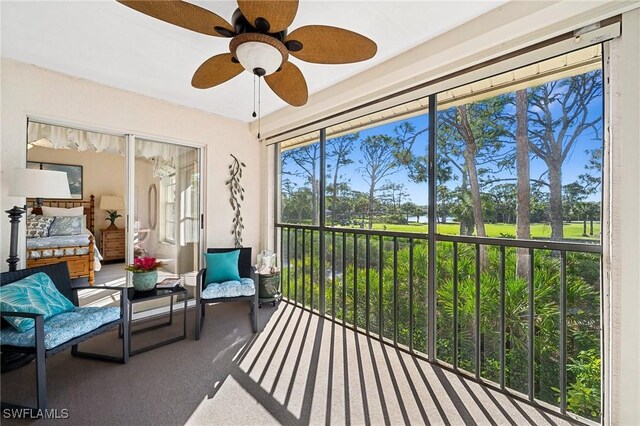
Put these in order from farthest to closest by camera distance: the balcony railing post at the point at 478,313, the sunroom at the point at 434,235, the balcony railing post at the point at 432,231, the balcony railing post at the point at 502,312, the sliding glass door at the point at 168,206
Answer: the sliding glass door at the point at 168,206 < the balcony railing post at the point at 432,231 < the balcony railing post at the point at 478,313 < the balcony railing post at the point at 502,312 < the sunroom at the point at 434,235

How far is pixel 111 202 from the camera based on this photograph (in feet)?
18.2

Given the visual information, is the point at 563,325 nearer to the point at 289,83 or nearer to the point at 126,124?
the point at 289,83

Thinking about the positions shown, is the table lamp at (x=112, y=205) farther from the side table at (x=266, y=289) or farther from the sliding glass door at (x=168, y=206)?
the side table at (x=266, y=289)

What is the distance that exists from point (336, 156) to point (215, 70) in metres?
1.60

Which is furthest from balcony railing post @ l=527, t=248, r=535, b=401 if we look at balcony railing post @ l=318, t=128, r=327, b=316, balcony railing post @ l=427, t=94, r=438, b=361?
balcony railing post @ l=318, t=128, r=327, b=316

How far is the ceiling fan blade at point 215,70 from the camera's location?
162cm

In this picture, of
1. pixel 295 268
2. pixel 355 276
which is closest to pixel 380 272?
pixel 355 276

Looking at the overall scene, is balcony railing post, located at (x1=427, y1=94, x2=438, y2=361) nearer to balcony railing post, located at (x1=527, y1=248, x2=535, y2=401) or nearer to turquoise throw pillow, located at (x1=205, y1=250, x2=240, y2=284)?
balcony railing post, located at (x1=527, y1=248, x2=535, y2=401)

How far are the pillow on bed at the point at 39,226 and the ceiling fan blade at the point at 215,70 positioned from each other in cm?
365

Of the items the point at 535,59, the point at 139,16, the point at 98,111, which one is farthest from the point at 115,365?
the point at 535,59

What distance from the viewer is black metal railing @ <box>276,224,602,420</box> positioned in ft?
5.48

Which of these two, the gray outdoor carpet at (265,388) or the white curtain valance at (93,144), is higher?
the white curtain valance at (93,144)

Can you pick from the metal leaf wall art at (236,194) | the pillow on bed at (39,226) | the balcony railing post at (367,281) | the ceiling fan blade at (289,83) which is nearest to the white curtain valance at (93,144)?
the metal leaf wall art at (236,194)

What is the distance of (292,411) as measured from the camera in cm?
163
